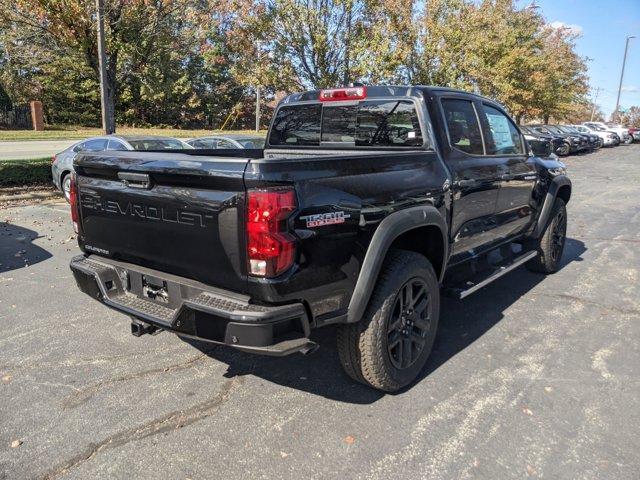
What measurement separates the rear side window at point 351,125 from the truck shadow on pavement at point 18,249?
3744 millimetres

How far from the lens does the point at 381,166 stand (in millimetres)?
3113

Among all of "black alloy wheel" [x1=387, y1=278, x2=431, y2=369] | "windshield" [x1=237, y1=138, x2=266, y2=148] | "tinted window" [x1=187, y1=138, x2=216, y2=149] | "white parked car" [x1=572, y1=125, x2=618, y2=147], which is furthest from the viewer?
"white parked car" [x1=572, y1=125, x2=618, y2=147]

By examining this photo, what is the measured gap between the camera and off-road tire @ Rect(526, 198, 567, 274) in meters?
5.82

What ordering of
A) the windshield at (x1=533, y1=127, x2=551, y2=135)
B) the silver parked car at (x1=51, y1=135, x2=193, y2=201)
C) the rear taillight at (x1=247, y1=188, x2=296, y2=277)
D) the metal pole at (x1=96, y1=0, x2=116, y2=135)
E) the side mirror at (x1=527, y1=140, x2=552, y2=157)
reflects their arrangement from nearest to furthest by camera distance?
the rear taillight at (x1=247, y1=188, x2=296, y2=277) → the side mirror at (x1=527, y1=140, x2=552, y2=157) → the silver parked car at (x1=51, y1=135, x2=193, y2=201) → the metal pole at (x1=96, y1=0, x2=116, y2=135) → the windshield at (x1=533, y1=127, x2=551, y2=135)

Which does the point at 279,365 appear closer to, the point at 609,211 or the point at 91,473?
the point at 91,473

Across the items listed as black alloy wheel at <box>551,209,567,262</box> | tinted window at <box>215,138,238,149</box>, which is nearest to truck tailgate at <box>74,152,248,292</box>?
black alloy wheel at <box>551,209,567,262</box>

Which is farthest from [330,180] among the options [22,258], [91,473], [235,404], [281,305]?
[22,258]

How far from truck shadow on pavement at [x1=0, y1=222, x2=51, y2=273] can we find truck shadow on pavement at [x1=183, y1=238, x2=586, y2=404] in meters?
3.41

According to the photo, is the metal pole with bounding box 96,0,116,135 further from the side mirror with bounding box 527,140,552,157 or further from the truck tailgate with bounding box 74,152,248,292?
the side mirror with bounding box 527,140,552,157

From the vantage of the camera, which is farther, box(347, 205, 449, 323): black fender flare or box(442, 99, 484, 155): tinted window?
box(442, 99, 484, 155): tinted window

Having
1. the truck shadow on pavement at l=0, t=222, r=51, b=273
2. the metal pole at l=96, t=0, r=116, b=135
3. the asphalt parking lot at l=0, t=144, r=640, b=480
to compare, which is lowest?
the asphalt parking lot at l=0, t=144, r=640, b=480

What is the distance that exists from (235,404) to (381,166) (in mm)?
1769

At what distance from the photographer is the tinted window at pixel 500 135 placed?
4582 millimetres

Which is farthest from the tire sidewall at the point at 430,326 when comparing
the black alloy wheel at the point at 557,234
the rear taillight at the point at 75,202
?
the black alloy wheel at the point at 557,234
